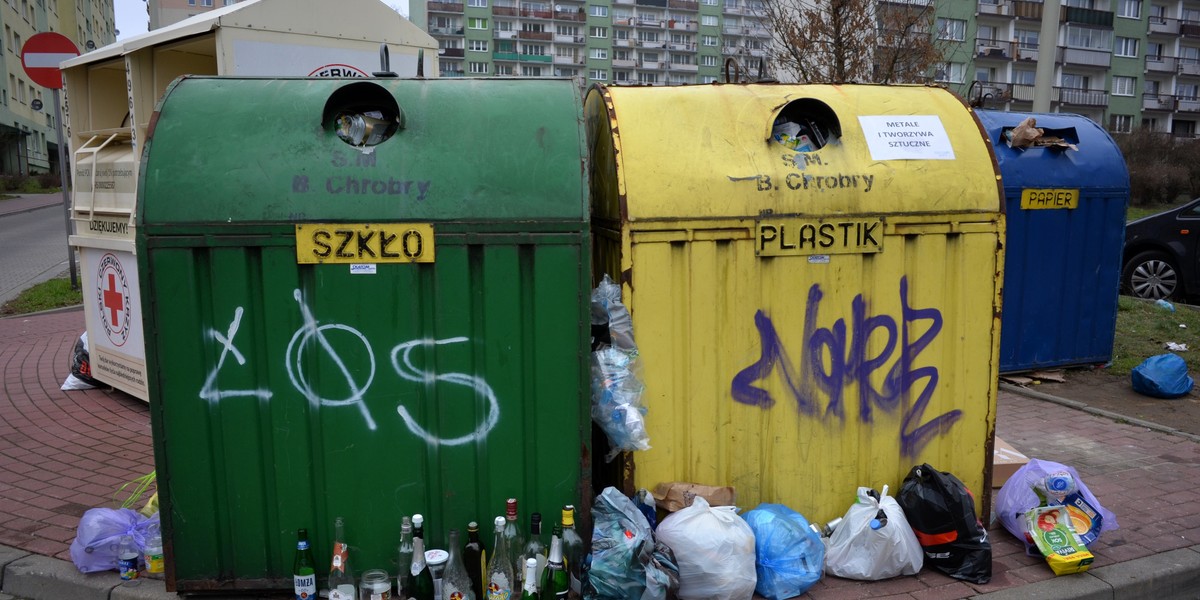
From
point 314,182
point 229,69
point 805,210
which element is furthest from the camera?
point 229,69

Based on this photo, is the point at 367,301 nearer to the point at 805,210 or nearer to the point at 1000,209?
the point at 805,210

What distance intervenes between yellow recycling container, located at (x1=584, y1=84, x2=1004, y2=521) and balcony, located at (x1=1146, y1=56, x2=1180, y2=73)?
197 feet

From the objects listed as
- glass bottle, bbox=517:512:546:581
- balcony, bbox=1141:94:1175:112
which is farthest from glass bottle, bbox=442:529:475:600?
balcony, bbox=1141:94:1175:112

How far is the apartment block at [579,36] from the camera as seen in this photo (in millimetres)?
72938

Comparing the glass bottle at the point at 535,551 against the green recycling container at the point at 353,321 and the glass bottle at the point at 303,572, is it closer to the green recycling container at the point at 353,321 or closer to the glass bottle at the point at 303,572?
the green recycling container at the point at 353,321

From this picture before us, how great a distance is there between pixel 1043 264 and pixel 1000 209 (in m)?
3.45

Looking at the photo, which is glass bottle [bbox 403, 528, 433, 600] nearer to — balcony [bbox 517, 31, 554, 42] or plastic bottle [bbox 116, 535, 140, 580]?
plastic bottle [bbox 116, 535, 140, 580]

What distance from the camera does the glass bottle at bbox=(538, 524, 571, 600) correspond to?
3.17 m

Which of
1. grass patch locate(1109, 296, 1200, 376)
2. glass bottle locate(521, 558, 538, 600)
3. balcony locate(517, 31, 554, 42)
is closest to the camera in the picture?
glass bottle locate(521, 558, 538, 600)

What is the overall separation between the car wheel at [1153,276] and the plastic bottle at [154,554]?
10.7 metres

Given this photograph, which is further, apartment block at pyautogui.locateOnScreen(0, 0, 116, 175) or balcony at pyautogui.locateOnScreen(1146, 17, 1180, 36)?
balcony at pyautogui.locateOnScreen(1146, 17, 1180, 36)

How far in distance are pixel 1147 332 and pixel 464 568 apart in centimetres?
782

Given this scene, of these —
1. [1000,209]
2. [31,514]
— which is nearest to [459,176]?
[1000,209]

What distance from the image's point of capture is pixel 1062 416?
19.3 feet
